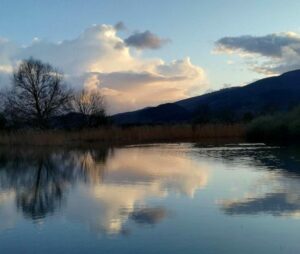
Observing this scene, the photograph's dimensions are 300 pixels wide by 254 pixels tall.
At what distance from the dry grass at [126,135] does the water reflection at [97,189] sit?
12538 mm

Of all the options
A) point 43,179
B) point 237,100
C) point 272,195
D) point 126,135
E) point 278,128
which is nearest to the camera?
point 272,195

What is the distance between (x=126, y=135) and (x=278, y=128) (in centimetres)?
1015

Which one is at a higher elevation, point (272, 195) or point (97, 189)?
point (97, 189)

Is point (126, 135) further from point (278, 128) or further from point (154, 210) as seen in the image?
point (154, 210)

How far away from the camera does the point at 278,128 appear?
32.5 metres

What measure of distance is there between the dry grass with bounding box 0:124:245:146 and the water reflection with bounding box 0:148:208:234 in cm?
1254

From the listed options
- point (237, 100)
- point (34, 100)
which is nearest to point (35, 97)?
point (34, 100)

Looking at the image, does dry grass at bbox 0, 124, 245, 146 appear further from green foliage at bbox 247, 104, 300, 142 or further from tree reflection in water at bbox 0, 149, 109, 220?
tree reflection in water at bbox 0, 149, 109, 220

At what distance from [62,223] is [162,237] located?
1.86 m

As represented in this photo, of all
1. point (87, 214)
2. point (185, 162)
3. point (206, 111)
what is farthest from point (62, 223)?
point (206, 111)

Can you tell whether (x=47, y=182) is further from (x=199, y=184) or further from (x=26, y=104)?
(x=26, y=104)

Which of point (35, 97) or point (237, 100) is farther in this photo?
point (237, 100)

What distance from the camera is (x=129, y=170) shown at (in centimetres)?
1552

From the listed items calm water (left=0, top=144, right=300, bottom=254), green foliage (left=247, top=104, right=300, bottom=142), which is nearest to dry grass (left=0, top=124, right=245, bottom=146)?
green foliage (left=247, top=104, right=300, bottom=142)
